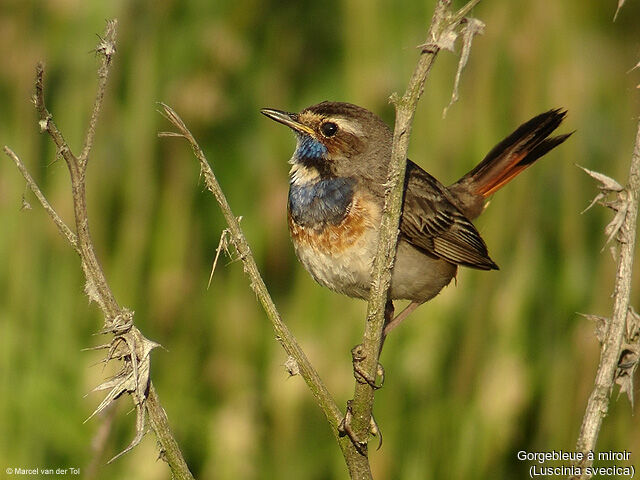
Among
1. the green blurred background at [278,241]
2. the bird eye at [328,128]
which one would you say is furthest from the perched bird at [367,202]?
the green blurred background at [278,241]

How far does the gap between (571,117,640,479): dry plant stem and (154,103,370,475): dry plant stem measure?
1.73 feet

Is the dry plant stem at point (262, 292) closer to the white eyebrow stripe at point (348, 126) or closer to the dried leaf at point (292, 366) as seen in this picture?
the dried leaf at point (292, 366)

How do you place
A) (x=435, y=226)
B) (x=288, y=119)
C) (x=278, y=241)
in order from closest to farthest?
(x=288, y=119) < (x=435, y=226) < (x=278, y=241)

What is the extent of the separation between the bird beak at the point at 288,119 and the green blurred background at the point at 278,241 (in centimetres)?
48

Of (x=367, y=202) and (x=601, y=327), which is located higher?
(x=367, y=202)

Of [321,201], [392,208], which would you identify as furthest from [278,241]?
[392,208]

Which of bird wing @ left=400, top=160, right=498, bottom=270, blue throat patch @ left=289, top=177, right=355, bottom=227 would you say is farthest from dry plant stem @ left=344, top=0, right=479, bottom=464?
bird wing @ left=400, top=160, right=498, bottom=270

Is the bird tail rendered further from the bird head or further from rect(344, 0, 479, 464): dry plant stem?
rect(344, 0, 479, 464): dry plant stem

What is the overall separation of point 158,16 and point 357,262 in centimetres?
147

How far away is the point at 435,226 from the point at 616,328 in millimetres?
1765

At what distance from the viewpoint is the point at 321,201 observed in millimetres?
3186

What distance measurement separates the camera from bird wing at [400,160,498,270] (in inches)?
131

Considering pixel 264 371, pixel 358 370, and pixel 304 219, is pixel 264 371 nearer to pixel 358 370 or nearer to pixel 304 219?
pixel 304 219

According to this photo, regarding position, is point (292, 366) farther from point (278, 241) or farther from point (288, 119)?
point (278, 241)
